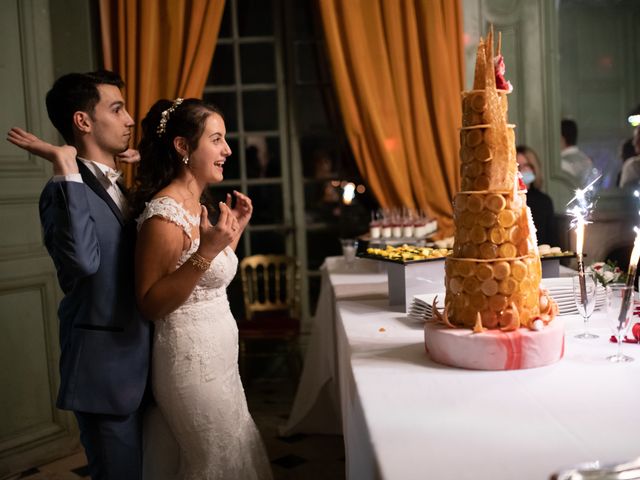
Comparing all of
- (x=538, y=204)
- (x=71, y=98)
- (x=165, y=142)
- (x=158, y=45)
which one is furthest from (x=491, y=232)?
(x=158, y=45)

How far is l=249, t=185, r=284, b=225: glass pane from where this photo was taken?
201 inches

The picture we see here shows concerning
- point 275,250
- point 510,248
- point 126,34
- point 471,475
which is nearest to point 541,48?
point 275,250

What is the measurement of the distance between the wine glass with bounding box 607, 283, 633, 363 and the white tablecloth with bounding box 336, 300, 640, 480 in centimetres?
5

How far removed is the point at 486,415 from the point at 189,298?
105 centimetres

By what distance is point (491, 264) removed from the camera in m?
1.78

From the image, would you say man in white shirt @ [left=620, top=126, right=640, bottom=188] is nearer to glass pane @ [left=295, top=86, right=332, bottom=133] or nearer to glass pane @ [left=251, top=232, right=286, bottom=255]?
glass pane @ [left=295, top=86, right=332, bottom=133]

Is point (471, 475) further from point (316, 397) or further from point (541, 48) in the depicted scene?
point (541, 48)

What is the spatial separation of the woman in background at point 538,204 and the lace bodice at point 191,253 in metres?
2.86

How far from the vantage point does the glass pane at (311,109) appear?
5016 mm

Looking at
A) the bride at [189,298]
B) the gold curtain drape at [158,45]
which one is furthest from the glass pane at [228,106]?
the bride at [189,298]

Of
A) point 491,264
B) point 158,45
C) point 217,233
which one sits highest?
point 158,45

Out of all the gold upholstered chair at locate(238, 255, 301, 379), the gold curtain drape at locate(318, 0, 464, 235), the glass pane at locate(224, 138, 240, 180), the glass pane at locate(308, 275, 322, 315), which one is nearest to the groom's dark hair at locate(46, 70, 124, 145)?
the gold upholstered chair at locate(238, 255, 301, 379)

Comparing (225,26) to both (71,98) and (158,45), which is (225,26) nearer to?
(158,45)

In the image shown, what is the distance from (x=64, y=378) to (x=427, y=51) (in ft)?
11.5
